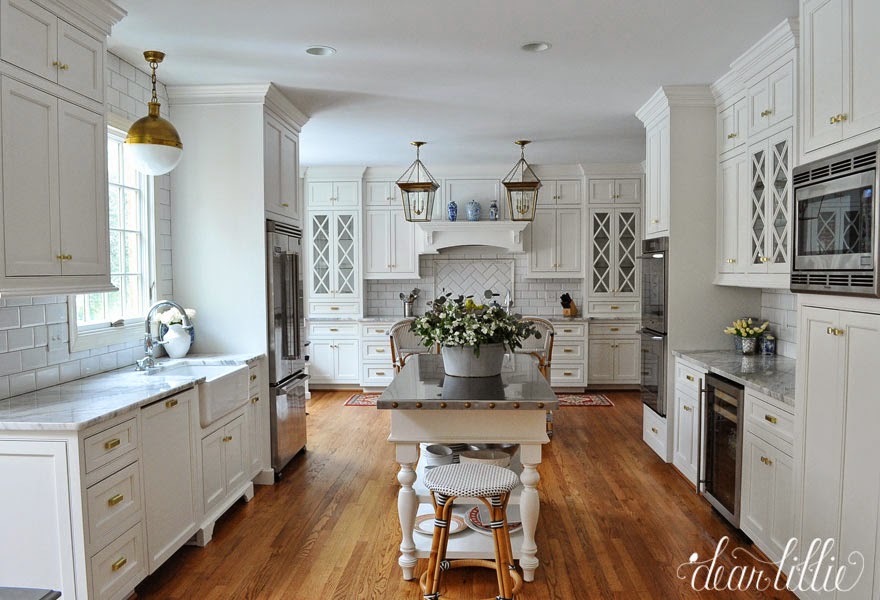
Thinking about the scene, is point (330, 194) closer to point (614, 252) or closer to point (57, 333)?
point (614, 252)

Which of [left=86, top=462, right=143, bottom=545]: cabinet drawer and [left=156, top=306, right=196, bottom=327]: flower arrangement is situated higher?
[left=156, top=306, right=196, bottom=327]: flower arrangement

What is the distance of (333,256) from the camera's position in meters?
7.67

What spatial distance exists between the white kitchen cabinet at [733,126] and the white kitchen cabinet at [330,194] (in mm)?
4420

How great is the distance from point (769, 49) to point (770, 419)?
2051 millimetres

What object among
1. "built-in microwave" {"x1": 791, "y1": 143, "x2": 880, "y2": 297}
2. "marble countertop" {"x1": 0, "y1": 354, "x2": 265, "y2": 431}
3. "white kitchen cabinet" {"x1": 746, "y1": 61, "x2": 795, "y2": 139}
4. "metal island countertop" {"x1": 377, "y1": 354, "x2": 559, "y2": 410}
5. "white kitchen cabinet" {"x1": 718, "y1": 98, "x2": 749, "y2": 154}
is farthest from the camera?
"white kitchen cabinet" {"x1": 718, "y1": 98, "x2": 749, "y2": 154}

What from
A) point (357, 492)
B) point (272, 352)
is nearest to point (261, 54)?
point (272, 352)

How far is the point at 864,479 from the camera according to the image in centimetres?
221

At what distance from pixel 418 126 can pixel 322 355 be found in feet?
10.5

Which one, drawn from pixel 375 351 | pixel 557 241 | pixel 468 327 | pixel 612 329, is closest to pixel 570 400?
pixel 612 329

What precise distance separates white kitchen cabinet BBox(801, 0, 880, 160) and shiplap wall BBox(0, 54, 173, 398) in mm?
3519

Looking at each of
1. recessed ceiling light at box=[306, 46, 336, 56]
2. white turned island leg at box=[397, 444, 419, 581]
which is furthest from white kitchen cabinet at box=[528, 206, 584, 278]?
white turned island leg at box=[397, 444, 419, 581]

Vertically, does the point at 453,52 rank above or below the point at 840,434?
above

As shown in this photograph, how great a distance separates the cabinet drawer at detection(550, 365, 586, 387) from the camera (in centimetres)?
730

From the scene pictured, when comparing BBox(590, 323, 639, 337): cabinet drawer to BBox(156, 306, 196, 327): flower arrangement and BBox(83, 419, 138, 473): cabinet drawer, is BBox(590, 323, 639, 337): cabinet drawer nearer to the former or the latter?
BBox(156, 306, 196, 327): flower arrangement
